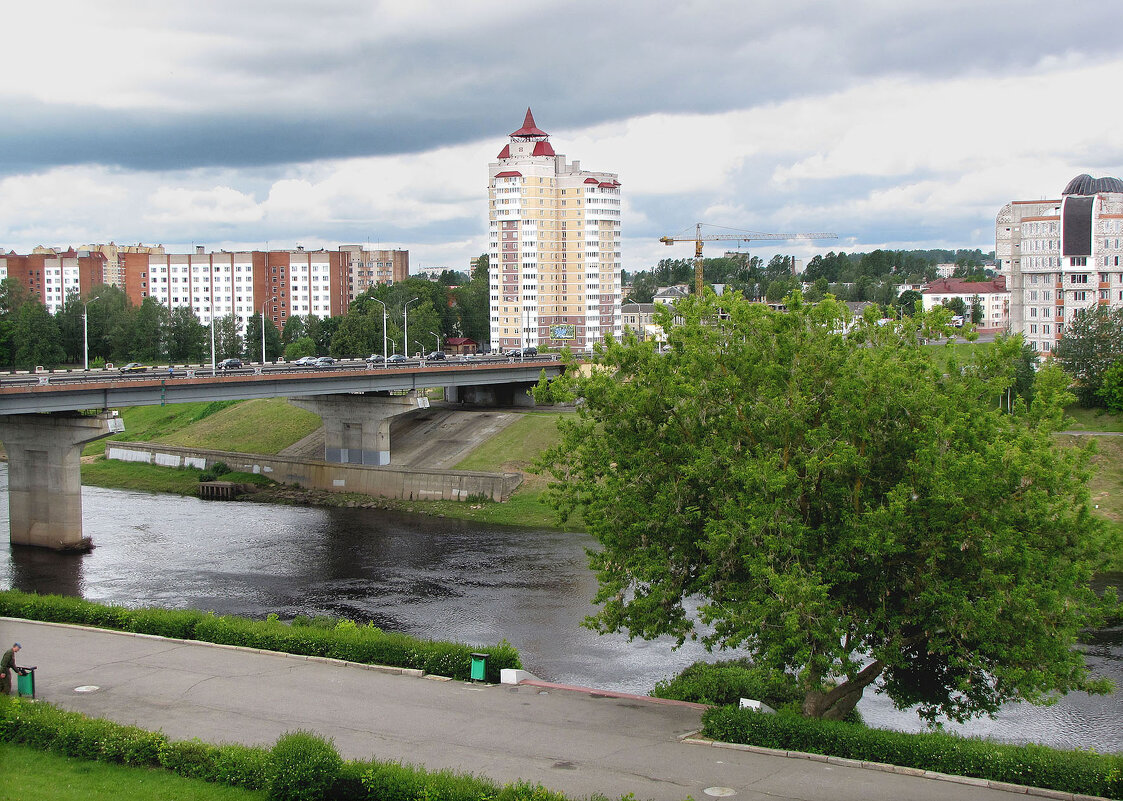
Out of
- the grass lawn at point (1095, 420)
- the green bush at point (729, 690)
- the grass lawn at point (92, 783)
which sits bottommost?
the green bush at point (729, 690)

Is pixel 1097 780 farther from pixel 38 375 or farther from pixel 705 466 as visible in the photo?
pixel 38 375

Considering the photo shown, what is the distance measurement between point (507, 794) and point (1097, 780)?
11.6 metres

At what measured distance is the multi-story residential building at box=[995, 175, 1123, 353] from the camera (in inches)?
3976

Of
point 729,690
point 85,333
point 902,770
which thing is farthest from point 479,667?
point 85,333

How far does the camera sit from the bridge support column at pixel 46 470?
64875 millimetres

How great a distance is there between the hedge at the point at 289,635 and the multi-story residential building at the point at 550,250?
9767 centimetres

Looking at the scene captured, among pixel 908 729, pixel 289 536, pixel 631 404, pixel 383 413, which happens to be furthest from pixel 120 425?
pixel 908 729

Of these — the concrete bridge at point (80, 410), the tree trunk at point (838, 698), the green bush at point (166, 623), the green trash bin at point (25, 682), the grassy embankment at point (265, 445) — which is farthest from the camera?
the grassy embankment at point (265, 445)

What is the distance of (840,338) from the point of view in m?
29.0

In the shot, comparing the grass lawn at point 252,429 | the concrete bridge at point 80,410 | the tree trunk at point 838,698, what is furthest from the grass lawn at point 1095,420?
the grass lawn at point 252,429

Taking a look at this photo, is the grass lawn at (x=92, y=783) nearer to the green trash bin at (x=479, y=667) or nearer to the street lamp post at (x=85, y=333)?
the green trash bin at (x=479, y=667)

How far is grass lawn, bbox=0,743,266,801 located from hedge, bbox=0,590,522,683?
968 centimetres

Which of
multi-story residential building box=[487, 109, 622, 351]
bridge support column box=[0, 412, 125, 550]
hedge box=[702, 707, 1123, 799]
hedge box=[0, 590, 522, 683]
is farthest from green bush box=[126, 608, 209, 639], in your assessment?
multi-story residential building box=[487, 109, 622, 351]

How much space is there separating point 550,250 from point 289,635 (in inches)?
4204
